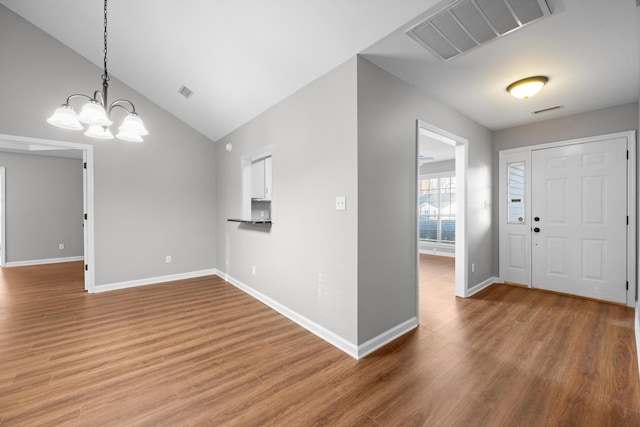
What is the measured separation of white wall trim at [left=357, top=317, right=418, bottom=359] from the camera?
2330 mm

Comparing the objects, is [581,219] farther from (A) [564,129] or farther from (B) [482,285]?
(B) [482,285]

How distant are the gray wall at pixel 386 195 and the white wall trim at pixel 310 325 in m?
0.15

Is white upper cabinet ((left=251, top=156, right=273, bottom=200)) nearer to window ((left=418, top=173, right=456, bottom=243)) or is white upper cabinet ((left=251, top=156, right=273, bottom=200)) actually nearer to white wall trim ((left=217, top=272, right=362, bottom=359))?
white wall trim ((left=217, top=272, right=362, bottom=359))

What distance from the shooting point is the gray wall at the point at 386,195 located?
2.36m

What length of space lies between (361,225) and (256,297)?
7.55ft

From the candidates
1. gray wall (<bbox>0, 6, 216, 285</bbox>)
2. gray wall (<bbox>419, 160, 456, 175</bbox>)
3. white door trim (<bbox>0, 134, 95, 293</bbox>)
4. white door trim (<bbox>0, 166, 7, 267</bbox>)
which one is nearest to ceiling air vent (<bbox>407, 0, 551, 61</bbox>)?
gray wall (<bbox>0, 6, 216, 285</bbox>)

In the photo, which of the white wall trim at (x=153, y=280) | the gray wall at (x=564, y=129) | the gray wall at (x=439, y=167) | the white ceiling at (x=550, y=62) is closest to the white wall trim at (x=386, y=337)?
the white ceiling at (x=550, y=62)

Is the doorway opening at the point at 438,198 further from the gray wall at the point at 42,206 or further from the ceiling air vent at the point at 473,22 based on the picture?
the gray wall at the point at 42,206

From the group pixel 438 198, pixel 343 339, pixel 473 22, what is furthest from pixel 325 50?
pixel 438 198

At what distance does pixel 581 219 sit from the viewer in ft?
12.2

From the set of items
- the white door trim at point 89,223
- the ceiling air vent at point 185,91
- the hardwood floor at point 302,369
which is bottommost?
the hardwood floor at point 302,369

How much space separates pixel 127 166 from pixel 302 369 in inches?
175

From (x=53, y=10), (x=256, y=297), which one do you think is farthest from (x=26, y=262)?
(x=256, y=297)

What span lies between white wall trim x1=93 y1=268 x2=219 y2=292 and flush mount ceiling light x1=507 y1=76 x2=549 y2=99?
5.55 metres
